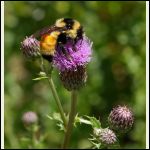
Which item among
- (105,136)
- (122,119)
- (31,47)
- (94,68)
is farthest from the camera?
(94,68)

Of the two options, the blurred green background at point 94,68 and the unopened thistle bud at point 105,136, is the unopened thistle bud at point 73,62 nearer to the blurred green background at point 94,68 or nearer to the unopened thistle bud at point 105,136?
the unopened thistle bud at point 105,136

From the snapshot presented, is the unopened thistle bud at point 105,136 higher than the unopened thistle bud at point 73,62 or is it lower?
lower

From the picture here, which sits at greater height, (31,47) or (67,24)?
(67,24)

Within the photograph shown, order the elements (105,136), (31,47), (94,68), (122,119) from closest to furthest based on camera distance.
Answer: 1. (105,136)
2. (122,119)
3. (31,47)
4. (94,68)

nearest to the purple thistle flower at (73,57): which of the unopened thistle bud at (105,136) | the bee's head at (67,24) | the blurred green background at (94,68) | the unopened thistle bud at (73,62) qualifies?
the unopened thistle bud at (73,62)

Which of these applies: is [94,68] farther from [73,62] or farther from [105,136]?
[105,136]

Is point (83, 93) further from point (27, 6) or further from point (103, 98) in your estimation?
point (27, 6)

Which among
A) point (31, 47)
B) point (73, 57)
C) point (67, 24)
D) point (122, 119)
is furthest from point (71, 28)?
point (122, 119)

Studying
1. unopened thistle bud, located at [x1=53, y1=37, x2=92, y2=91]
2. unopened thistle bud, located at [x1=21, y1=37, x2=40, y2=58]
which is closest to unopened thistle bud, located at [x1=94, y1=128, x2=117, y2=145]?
unopened thistle bud, located at [x1=53, y1=37, x2=92, y2=91]
